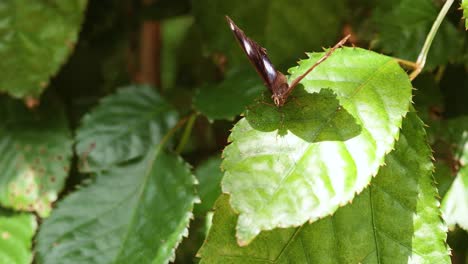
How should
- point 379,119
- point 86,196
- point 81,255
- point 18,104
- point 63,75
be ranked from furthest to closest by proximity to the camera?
point 63,75
point 18,104
point 86,196
point 81,255
point 379,119

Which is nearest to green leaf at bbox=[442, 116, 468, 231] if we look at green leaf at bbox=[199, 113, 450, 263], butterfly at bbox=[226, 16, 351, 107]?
green leaf at bbox=[199, 113, 450, 263]

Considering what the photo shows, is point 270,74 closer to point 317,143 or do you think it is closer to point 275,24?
point 317,143

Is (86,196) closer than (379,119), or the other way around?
(379,119)

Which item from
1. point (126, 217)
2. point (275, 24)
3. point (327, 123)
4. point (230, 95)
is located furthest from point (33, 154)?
point (327, 123)

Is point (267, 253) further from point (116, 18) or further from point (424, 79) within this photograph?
point (116, 18)

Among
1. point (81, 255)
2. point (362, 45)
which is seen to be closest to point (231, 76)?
point (362, 45)
